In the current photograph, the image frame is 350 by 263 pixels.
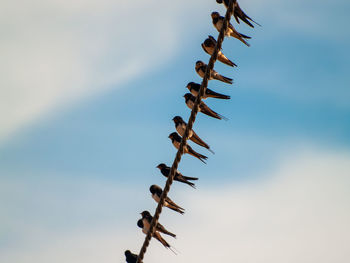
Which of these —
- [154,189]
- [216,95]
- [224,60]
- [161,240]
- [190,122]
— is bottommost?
[161,240]

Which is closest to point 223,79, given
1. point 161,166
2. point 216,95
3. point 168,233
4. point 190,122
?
point 216,95

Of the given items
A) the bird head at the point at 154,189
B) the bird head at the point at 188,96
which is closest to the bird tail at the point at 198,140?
the bird head at the point at 188,96

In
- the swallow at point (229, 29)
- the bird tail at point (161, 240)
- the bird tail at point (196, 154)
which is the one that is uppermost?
the swallow at point (229, 29)

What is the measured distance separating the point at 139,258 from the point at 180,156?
1.67 meters

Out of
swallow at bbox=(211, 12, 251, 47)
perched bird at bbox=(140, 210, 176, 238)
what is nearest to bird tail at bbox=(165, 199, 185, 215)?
perched bird at bbox=(140, 210, 176, 238)

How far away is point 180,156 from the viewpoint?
788 cm

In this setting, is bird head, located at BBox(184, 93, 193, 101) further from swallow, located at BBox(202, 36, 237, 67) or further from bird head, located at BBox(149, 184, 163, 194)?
bird head, located at BBox(149, 184, 163, 194)

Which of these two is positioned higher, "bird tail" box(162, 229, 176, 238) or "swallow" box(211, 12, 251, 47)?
"swallow" box(211, 12, 251, 47)

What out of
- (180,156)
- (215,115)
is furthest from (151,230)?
(215,115)

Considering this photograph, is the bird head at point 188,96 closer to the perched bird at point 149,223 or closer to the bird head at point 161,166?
the bird head at point 161,166

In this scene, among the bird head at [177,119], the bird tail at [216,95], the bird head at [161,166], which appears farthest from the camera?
the bird head at [161,166]

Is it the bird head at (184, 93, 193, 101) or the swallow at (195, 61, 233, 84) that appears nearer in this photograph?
the swallow at (195, 61, 233, 84)

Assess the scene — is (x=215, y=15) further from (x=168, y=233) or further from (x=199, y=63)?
(x=168, y=233)

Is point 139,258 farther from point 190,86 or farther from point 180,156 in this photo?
point 190,86
